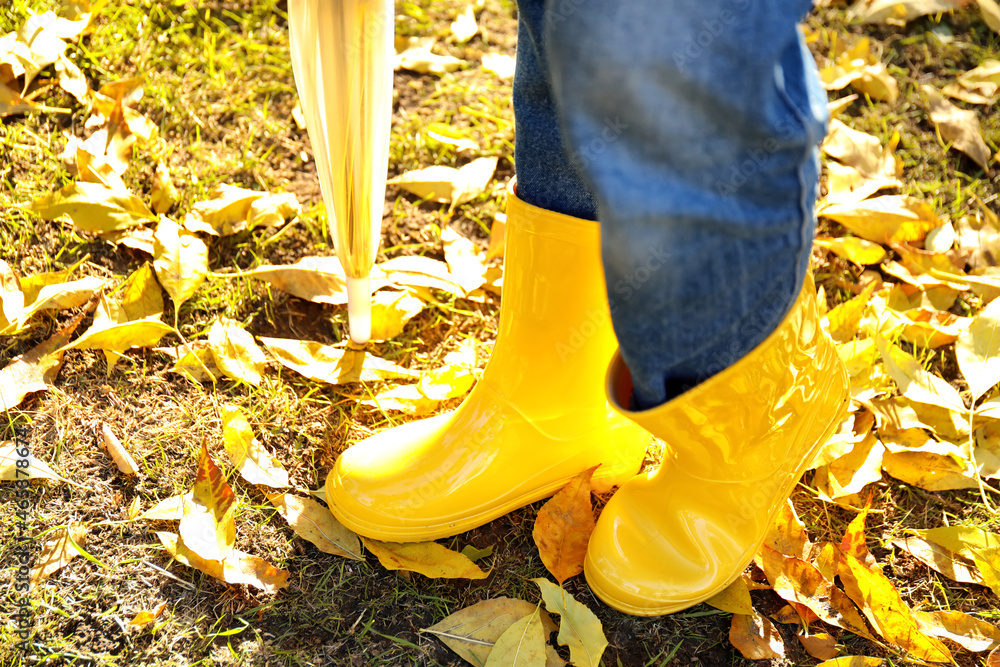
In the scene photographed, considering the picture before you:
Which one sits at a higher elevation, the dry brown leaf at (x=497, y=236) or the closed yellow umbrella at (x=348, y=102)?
the closed yellow umbrella at (x=348, y=102)

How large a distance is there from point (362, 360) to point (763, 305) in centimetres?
69

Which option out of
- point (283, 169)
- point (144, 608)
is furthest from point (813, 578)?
point (283, 169)

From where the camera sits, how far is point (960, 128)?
5.12ft

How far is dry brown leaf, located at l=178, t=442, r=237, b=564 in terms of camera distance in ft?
2.97

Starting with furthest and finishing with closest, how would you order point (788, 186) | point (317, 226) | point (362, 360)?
1. point (317, 226)
2. point (362, 360)
3. point (788, 186)

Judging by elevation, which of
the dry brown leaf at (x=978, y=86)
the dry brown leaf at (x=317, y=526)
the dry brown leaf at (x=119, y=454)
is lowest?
the dry brown leaf at (x=317, y=526)

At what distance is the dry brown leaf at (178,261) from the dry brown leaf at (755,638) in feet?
3.11

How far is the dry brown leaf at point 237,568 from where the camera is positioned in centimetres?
89

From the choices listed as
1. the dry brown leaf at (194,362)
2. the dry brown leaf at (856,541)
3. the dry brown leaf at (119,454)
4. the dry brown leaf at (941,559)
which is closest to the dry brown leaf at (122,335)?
the dry brown leaf at (194,362)

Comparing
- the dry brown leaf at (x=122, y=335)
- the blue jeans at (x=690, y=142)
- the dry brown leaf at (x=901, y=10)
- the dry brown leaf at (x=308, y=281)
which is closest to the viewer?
the blue jeans at (x=690, y=142)

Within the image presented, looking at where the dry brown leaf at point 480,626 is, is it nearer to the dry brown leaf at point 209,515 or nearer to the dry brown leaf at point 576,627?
the dry brown leaf at point 576,627

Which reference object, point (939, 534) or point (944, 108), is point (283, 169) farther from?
point (944, 108)

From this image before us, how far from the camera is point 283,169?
1423 mm

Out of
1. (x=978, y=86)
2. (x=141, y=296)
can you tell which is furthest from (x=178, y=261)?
(x=978, y=86)
